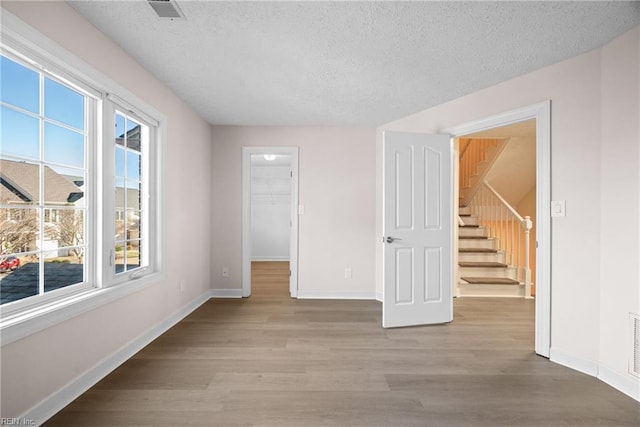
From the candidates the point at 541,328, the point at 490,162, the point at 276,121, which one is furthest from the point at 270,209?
the point at 541,328

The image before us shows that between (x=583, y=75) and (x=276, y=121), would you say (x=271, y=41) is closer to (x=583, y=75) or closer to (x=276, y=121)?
(x=276, y=121)

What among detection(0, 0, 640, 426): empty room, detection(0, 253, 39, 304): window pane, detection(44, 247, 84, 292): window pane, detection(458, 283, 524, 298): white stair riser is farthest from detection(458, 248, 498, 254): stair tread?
detection(0, 253, 39, 304): window pane

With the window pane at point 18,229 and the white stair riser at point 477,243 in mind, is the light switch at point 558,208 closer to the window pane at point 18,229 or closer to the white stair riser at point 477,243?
the white stair riser at point 477,243

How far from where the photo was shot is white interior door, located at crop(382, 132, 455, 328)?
10.8 feet

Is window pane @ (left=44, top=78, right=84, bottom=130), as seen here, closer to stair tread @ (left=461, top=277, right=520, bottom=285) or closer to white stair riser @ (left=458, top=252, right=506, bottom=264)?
A: stair tread @ (left=461, top=277, right=520, bottom=285)

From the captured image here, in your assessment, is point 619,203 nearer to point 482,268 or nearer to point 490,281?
point 490,281

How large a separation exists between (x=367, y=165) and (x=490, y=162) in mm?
2602

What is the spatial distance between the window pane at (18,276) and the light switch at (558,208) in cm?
359

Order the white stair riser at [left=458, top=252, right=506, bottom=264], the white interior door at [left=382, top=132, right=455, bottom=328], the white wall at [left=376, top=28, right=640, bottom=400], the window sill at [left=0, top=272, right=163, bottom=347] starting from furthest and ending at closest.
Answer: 1. the white stair riser at [left=458, top=252, right=506, bottom=264]
2. the white interior door at [left=382, top=132, right=455, bottom=328]
3. the white wall at [left=376, top=28, right=640, bottom=400]
4. the window sill at [left=0, top=272, right=163, bottom=347]

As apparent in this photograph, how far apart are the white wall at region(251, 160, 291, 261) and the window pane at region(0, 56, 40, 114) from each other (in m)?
6.15

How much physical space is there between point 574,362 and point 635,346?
0.45m

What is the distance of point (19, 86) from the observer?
168cm

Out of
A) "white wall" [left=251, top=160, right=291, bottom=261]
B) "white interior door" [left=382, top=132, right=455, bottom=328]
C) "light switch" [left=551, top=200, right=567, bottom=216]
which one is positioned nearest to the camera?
"light switch" [left=551, top=200, right=567, bottom=216]

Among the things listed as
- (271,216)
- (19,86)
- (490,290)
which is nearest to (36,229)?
(19,86)
